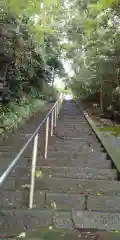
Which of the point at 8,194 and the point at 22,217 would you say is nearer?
the point at 22,217

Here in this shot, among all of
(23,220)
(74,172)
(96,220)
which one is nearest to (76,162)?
(74,172)

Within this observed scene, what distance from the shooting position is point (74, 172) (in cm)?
599

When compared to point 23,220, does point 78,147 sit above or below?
above

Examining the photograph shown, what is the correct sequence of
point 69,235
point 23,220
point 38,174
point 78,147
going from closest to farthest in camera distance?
point 69,235 → point 23,220 → point 38,174 → point 78,147

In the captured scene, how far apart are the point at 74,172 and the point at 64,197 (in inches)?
48.5

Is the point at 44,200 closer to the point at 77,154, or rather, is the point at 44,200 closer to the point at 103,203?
the point at 103,203

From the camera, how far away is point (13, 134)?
9.84 m

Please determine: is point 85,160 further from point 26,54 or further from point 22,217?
point 26,54

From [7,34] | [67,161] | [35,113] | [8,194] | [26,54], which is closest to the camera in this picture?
[8,194]

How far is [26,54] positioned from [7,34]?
1.94 metres

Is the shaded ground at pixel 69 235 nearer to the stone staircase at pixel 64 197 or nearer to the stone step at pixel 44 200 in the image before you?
the stone staircase at pixel 64 197

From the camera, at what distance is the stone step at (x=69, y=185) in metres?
5.15

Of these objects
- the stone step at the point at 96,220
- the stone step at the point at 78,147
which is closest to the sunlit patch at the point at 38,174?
the stone step at the point at 96,220

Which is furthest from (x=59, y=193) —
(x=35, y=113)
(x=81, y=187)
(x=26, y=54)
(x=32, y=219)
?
(x=35, y=113)
